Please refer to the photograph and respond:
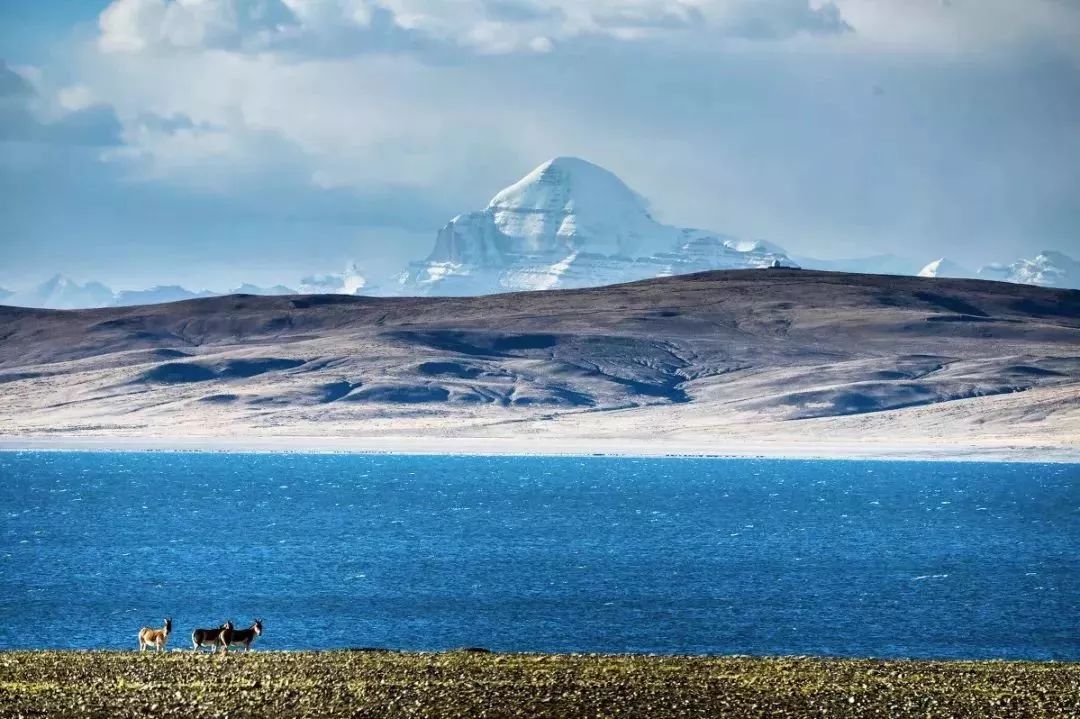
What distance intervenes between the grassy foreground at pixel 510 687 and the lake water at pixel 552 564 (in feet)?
55.9

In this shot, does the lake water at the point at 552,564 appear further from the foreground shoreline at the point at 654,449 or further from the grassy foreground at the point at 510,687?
the foreground shoreline at the point at 654,449

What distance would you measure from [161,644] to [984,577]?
4520 centimetres

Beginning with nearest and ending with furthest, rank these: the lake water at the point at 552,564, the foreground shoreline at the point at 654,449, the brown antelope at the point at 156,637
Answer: the brown antelope at the point at 156,637
the lake water at the point at 552,564
the foreground shoreline at the point at 654,449

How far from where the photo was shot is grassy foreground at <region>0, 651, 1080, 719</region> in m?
25.0

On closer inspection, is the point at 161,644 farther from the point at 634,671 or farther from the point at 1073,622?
the point at 1073,622

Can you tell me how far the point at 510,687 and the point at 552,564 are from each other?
46.5 m

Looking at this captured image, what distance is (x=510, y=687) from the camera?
26.9m

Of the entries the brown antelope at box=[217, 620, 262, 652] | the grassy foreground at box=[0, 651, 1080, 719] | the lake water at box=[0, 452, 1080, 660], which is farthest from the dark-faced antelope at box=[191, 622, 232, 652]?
the lake water at box=[0, 452, 1080, 660]

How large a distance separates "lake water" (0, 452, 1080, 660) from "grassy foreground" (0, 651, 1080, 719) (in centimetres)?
1703

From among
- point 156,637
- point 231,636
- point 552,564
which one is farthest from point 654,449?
point 231,636

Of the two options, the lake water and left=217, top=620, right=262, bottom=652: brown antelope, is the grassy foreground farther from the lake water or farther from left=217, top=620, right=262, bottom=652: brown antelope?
the lake water

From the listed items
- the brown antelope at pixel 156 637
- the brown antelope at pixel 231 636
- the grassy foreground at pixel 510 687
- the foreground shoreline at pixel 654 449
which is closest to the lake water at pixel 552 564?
the brown antelope at pixel 156 637

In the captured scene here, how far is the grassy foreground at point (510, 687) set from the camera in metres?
25.0

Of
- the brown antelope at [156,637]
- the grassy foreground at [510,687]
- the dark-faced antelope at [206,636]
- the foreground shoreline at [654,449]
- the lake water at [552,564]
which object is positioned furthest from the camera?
the foreground shoreline at [654,449]
